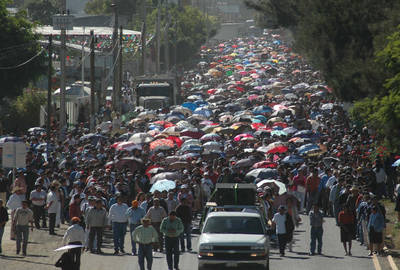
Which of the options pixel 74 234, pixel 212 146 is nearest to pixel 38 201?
pixel 74 234

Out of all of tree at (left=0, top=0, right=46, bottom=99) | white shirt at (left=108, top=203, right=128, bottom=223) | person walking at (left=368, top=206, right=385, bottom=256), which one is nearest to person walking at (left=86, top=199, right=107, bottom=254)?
white shirt at (left=108, top=203, right=128, bottom=223)

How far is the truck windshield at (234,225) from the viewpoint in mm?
20531

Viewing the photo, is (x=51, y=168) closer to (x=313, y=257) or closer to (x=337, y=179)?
(x=337, y=179)

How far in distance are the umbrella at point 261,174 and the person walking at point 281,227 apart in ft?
21.9

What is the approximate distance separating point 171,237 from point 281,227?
11.1 feet

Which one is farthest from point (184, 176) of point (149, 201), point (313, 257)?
point (313, 257)

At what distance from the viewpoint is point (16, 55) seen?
57625 millimetres


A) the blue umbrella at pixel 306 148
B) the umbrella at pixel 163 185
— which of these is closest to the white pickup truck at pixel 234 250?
the umbrella at pixel 163 185

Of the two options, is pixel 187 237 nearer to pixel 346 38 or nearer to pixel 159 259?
pixel 159 259

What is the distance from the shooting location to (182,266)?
73.5ft

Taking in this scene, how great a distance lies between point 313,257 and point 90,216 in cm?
532

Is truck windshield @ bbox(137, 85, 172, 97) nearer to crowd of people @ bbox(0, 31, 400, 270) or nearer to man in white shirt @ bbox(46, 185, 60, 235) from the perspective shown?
crowd of people @ bbox(0, 31, 400, 270)

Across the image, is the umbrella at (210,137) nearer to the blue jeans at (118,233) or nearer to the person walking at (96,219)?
the blue jeans at (118,233)

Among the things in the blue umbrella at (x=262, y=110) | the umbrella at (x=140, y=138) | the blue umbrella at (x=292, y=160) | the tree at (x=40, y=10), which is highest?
the blue umbrella at (x=292, y=160)
